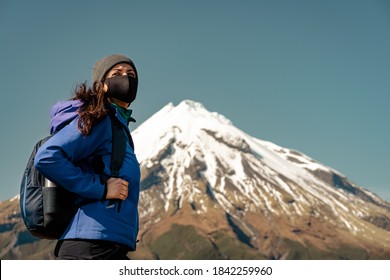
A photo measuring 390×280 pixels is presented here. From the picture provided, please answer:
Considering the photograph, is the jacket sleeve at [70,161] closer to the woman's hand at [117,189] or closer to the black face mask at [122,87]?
the woman's hand at [117,189]

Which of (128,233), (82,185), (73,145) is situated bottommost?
(128,233)

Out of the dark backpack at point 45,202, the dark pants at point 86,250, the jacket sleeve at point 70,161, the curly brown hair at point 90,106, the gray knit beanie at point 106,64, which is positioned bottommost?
the dark pants at point 86,250

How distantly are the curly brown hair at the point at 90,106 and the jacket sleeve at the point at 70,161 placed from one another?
2.7 inches

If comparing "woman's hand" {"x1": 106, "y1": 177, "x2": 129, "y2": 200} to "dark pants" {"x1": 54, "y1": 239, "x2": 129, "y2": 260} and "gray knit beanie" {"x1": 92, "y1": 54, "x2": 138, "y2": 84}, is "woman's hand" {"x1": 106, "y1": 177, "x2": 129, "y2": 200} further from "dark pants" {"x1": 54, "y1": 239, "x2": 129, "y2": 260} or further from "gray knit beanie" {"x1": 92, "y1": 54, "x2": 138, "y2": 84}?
"gray knit beanie" {"x1": 92, "y1": 54, "x2": 138, "y2": 84}

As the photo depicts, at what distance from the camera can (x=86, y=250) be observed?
5312mm

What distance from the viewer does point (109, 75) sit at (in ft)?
20.9

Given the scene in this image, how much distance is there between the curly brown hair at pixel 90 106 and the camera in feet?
18.0

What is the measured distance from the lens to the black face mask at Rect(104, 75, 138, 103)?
243 inches

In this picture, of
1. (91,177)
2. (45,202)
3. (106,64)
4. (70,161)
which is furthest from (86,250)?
(106,64)

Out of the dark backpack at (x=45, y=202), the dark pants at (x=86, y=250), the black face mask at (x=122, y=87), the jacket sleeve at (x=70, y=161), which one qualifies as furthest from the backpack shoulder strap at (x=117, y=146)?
the dark pants at (x=86, y=250)
